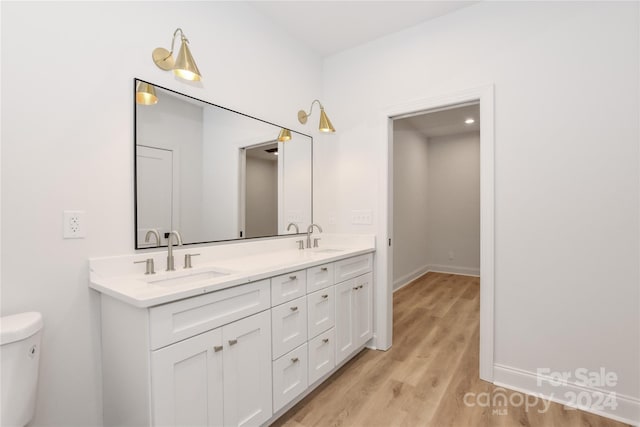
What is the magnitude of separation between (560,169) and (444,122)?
3060 mm

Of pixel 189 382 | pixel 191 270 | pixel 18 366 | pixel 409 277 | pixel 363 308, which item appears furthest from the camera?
pixel 409 277

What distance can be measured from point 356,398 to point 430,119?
396 centimetres

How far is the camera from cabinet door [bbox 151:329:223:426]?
1.12 meters

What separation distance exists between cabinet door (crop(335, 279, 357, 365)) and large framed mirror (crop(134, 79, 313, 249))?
70 centimetres

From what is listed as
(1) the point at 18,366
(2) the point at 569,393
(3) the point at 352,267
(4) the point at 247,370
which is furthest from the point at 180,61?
(2) the point at 569,393

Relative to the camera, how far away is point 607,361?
1.73 metres

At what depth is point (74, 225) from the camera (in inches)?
53.2

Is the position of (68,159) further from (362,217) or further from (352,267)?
(362,217)

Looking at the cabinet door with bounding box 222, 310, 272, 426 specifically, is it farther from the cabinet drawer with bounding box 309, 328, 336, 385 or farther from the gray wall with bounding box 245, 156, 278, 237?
the gray wall with bounding box 245, 156, 278, 237

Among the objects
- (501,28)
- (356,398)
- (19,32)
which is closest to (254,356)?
(356,398)

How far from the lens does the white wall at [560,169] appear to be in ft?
5.50

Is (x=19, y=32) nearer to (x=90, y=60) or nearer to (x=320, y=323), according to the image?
(x=90, y=60)

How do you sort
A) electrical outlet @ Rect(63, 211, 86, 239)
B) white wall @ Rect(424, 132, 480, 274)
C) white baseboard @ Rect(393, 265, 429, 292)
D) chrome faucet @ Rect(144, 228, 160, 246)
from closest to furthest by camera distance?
electrical outlet @ Rect(63, 211, 86, 239) < chrome faucet @ Rect(144, 228, 160, 246) < white baseboard @ Rect(393, 265, 429, 292) < white wall @ Rect(424, 132, 480, 274)

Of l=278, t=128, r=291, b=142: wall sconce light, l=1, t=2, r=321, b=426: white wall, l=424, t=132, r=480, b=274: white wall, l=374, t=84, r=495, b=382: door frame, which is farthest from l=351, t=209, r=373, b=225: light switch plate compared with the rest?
l=424, t=132, r=480, b=274: white wall
